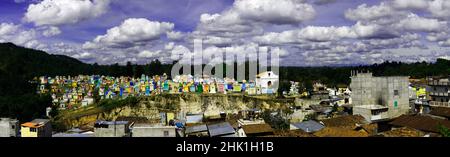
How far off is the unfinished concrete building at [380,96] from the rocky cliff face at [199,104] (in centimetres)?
821

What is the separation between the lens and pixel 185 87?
2712 cm

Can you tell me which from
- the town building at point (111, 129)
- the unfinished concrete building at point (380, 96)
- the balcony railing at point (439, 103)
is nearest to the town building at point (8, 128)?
the town building at point (111, 129)

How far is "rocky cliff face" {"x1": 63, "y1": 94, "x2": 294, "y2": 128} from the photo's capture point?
24.0 m

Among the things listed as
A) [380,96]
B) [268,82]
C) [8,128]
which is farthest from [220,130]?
[268,82]

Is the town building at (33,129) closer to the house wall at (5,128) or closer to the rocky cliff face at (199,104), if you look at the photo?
the house wall at (5,128)

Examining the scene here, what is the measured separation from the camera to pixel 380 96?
50.7ft

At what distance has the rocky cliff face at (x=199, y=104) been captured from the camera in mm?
24000

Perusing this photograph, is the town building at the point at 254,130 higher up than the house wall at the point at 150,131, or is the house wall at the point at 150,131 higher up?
the house wall at the point at 150,131
